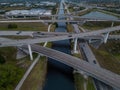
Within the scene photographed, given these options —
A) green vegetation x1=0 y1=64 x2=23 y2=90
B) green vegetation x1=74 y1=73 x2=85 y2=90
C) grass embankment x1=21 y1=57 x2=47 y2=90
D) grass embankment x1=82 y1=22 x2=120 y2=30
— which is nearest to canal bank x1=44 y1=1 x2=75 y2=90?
grass embankment x1=21 y1=57 x2=47 y2=90

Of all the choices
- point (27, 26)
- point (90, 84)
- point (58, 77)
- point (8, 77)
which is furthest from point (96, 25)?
point (8, 77)

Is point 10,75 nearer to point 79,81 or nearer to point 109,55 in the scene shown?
point 79,81

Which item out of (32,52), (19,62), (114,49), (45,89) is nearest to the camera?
(45,89)

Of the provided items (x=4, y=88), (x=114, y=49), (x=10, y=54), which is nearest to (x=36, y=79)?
(x=4, y=88)

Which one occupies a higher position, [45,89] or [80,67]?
[80,67]

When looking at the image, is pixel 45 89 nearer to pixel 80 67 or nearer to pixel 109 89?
pixel 80 67

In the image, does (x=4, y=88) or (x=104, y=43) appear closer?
(x=4, y=88)

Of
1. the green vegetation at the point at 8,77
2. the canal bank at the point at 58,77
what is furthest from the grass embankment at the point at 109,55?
the green vegetation at the point at 8,77
